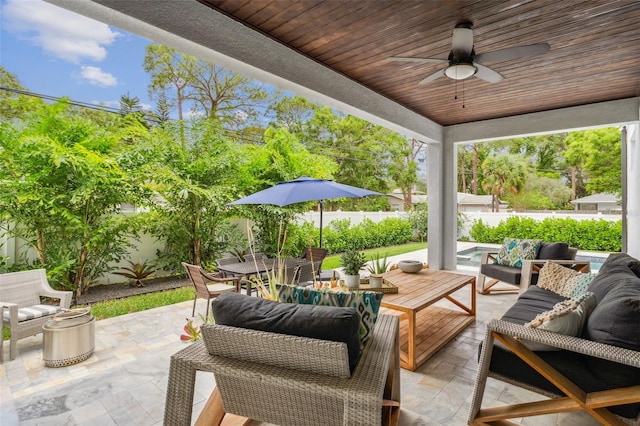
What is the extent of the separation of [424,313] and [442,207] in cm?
353

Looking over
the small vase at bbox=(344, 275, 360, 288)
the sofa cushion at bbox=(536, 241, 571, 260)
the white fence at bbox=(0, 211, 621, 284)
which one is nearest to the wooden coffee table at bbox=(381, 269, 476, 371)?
the small vase at bbox=(344, 275, 360, 288)

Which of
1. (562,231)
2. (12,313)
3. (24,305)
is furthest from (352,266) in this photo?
(562,231)

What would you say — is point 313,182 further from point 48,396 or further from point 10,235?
point 10,235

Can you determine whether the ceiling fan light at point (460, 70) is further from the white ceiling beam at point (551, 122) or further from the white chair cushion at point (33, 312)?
the white chair cushion at point (33, 312)

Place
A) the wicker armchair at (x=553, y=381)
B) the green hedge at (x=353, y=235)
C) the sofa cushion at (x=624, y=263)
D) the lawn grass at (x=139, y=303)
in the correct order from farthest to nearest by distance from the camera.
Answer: the green hedge at (x=353, y=235), the lawn grass at (x=139, y=303), the sofa cushion at (x=624, y=263), the wicker armchair at (x=553, y=381)

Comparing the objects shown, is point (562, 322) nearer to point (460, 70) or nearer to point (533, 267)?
point (460, 70)

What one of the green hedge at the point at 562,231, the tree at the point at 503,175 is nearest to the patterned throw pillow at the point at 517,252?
the green hedge at the point at 562,231

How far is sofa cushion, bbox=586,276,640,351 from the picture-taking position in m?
1.69

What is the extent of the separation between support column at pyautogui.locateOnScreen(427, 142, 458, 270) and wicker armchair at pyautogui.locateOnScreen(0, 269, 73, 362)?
6116 millimetres

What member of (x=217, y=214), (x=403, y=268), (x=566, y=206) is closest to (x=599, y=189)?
(x=566, y=206)

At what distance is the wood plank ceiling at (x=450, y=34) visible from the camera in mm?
2807

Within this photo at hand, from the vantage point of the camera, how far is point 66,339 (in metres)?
2.86

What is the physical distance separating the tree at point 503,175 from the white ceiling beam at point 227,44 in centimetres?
1543

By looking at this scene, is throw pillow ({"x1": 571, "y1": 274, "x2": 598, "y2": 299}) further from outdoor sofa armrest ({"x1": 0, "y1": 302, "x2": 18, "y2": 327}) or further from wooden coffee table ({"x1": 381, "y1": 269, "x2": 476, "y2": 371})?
outdoor sofa armrest ({"x1": 0, "y1": 302, "x2": 18, "y2": 327})
